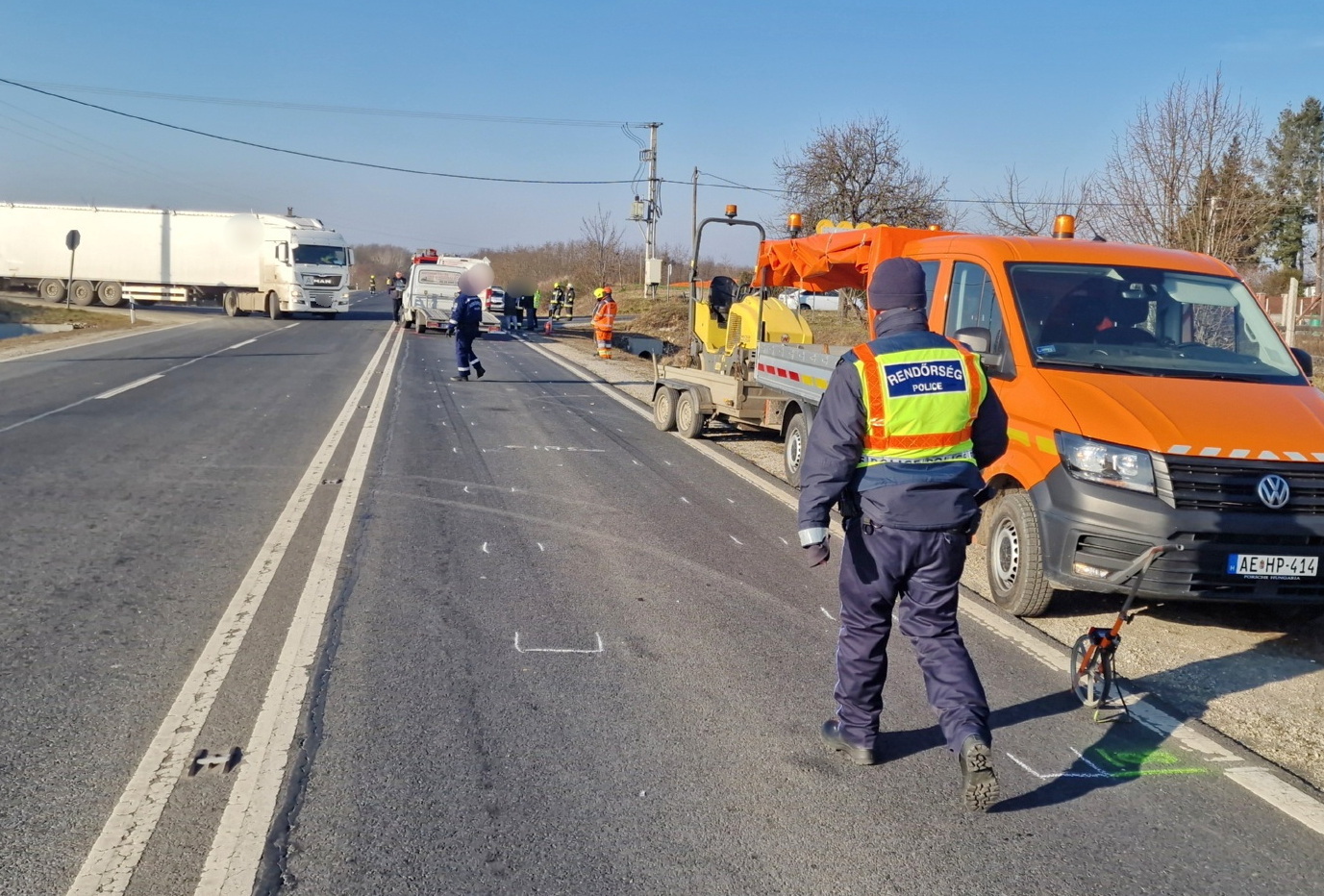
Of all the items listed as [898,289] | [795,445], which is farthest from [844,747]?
[795,445]

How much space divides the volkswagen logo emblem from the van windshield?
1054 mm

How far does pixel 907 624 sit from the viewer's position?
14.0 ft

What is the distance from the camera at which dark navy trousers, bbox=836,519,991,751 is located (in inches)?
160

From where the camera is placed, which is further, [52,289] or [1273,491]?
[52,289]

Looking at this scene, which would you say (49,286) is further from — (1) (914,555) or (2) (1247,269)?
(1) (914,555)

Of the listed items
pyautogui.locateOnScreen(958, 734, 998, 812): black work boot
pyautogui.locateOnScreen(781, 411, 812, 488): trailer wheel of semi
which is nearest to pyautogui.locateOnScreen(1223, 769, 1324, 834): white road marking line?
pyautogui.locateOnScreen(958, 734, 998, 812): black work boot

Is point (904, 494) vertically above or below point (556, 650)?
above

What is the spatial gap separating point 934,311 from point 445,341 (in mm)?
25056

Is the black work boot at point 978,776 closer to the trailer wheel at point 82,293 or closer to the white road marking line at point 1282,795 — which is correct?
the white road marking line at point 1282,795

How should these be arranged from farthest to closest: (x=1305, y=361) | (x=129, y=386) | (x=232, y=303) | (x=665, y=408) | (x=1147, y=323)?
1. (x=232, y=303)
2. (x=129, y=386)
3. (x=665, y=408)
4. (x=1147, y=323)
5. (x=1305, y=361)

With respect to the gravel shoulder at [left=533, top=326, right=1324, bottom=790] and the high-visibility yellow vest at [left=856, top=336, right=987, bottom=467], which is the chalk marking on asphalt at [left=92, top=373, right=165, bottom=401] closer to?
the gravel shoulder at [left=533, top=326, right=1324, bottom=790]

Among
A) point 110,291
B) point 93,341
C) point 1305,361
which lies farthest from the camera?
point 110,291

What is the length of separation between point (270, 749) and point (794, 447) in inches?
277

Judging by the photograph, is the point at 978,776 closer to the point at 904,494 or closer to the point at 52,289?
the point at 904,494
